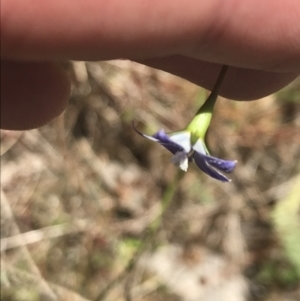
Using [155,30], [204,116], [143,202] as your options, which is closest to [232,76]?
[204,116]

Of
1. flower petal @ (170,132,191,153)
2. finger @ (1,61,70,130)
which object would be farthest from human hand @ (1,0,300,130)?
finger @ (1,61,70,130)

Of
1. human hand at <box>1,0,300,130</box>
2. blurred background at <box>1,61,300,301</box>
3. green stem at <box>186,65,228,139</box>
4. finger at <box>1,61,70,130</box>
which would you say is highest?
human hand at <box>1,0,300,130</box>

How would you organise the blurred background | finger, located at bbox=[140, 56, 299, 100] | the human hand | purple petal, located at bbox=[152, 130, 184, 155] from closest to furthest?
the human hand → purple petal, located at bbox=[152, 130, 184, 155] → finger, located at bbox=[140, 56, 299, 100] → the blurred background

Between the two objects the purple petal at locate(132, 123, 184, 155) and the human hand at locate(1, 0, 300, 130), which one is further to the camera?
the purple petal at locate(132, 123, 184, 155)

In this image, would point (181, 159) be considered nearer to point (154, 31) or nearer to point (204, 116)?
point (204, 116)

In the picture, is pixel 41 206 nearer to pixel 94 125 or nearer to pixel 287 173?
pixel 94 125

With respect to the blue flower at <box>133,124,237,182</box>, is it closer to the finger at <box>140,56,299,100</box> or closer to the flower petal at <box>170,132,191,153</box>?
the flower petal at <box>170,132,191,153</box>
